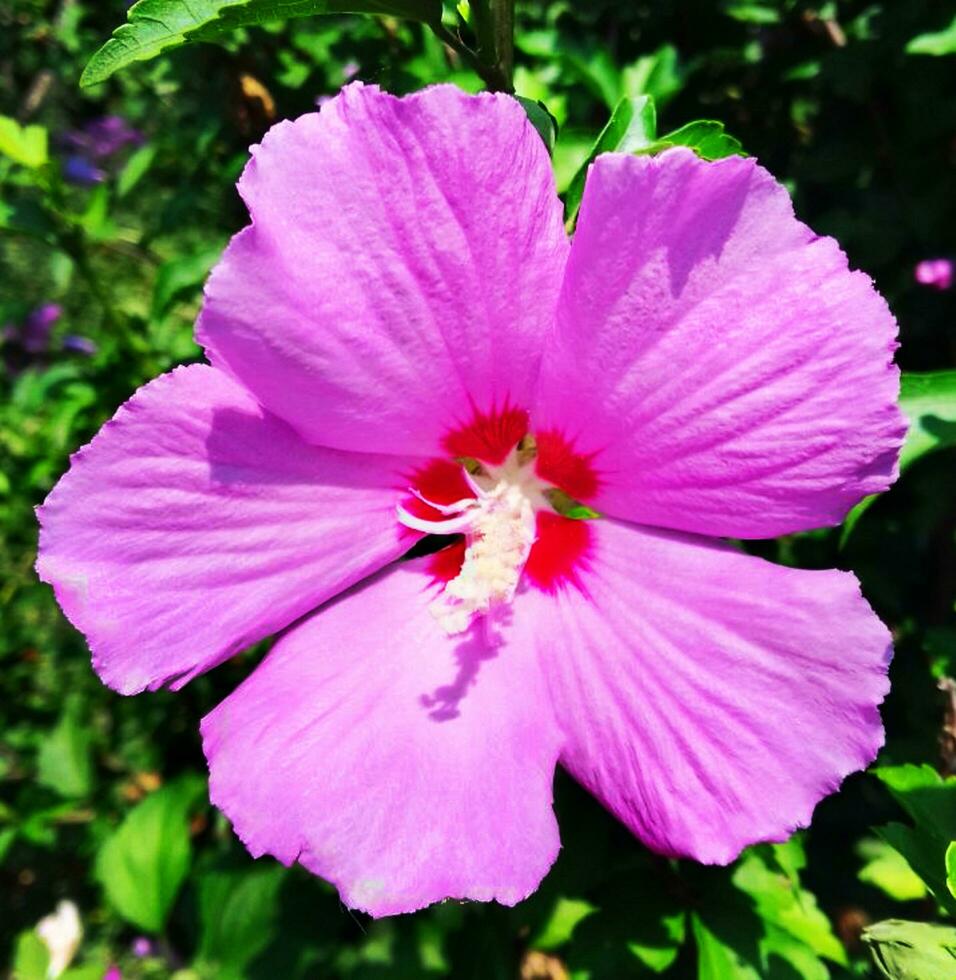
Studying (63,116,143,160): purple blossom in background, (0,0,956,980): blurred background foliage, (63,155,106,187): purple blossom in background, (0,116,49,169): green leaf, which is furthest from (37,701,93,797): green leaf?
(63,116,143,160): purple blossom in background

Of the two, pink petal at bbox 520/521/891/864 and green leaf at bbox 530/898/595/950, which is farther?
green leaf at bbox 530/898/595/950

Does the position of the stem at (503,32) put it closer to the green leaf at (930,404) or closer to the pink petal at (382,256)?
the pink petal at (382,256)

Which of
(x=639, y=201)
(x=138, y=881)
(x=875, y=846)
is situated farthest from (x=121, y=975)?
(x=639, y=201)

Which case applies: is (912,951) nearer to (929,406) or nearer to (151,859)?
(929,406)

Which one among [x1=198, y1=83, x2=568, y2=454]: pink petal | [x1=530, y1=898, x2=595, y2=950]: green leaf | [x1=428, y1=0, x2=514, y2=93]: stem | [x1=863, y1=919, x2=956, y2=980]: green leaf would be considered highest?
[x1=428, y1=0, x2=514, y2=93]: stem

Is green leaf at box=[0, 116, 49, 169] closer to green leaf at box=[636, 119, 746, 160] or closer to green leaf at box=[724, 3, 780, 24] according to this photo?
green leaf at box=[636, 119, 746, 160]

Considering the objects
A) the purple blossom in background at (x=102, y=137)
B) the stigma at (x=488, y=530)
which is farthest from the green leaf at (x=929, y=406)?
the purple blossom in background at (x=102, y=137)

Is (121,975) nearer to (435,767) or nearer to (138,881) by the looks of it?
(138,881)
